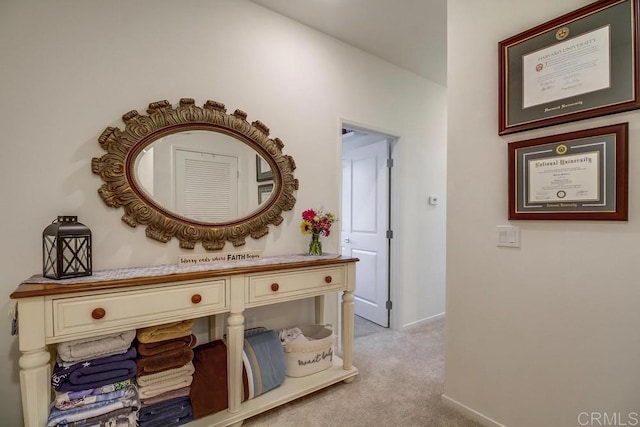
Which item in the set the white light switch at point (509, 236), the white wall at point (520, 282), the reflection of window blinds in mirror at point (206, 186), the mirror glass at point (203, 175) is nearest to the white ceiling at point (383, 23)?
the white wall at point (520, 282)

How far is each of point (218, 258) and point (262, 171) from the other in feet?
2.40

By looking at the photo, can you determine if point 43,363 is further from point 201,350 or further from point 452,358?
point 452,358

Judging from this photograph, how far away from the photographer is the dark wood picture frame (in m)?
2.27

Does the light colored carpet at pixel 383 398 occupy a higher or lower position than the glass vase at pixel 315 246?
lower

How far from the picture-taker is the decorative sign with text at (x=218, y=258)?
6.32 feet

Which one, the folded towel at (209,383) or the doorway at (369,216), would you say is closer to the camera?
the folded towel at (209,383)

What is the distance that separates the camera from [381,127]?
301 centimetres

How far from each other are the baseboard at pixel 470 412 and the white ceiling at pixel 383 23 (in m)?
2.78

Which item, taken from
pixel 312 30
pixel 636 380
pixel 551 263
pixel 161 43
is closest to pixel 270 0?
pixel 312 30

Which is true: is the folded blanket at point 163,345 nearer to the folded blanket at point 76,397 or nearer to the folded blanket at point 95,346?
the folded blanket at point 95,346

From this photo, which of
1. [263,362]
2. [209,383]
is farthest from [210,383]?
[263,362]

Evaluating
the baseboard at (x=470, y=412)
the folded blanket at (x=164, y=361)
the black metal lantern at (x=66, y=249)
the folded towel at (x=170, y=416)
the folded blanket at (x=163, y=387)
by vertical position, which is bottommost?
the baseboard at (x=470, y=412)

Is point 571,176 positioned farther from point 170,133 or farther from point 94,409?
point 94,409
